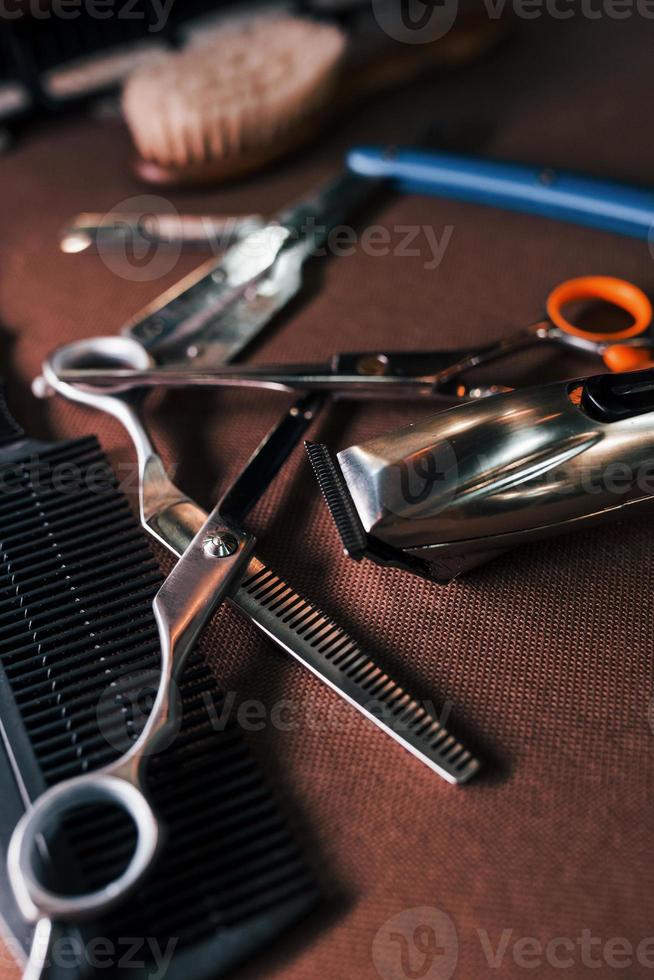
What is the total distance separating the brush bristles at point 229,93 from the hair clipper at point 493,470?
450mm

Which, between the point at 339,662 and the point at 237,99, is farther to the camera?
the point at 237,99

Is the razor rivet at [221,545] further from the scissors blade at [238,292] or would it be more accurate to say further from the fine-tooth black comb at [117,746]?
the scissors blade at [238,292]

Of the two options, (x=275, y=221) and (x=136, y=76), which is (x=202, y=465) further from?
(x=136, y=76)

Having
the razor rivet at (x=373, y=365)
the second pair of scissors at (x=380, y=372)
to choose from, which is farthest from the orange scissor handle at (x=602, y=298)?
the razor rivet at (x=373, y=365)

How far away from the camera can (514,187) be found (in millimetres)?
735

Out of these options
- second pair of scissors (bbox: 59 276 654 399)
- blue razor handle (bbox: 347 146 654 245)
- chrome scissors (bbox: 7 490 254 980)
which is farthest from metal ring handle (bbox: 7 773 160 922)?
blue razor handle (bbox: 347 146 654 245)

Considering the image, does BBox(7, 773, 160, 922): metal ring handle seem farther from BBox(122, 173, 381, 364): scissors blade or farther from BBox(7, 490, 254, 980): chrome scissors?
BBox(122, 173, 381, 364): scissors blade

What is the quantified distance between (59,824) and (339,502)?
0.20 m

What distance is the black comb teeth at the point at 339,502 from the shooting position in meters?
0.42

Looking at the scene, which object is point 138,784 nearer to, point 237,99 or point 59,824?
point 59,824

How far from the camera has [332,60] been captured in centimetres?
82

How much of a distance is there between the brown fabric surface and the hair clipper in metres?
0.05

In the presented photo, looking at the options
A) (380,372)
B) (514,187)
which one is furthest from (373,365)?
(514,187)

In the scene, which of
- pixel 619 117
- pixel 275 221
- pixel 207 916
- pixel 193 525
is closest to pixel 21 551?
pixel 193 525
